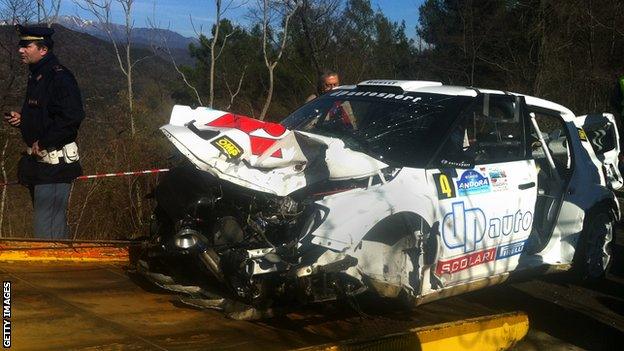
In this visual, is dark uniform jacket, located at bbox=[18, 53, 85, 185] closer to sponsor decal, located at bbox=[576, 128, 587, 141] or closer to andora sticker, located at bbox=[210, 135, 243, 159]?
andora sticker, located at bbox=[210, 135, 243, 159]

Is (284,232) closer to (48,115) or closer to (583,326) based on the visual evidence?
(48,115)

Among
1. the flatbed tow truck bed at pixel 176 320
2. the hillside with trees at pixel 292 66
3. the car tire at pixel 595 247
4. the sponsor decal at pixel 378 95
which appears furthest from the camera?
the hillside with trees at pixel 292 66

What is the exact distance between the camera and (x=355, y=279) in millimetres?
4332

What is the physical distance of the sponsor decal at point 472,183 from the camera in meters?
5.00

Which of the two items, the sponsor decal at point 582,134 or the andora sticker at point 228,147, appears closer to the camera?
the andora sticker at point 228,147

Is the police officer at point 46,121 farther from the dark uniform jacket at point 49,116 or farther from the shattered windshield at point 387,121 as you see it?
the shattered windshield at point 387,121

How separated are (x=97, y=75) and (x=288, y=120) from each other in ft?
45.5

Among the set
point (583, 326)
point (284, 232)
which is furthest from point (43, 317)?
point (583, 326)

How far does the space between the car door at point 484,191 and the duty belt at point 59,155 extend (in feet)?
9.38

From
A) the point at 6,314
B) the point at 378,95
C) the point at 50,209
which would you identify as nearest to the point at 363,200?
the point at 378,95

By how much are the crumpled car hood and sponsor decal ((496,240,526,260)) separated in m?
1.37

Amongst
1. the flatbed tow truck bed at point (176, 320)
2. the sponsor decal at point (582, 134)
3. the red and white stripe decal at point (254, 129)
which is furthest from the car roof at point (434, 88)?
the flatbed tow truck bed at point (176, 320)

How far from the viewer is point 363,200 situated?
14.4ft

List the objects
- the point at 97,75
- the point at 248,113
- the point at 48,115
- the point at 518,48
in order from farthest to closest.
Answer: the point at 518,48, the point at 97,75, the point at 248,113, the point at 48,115
